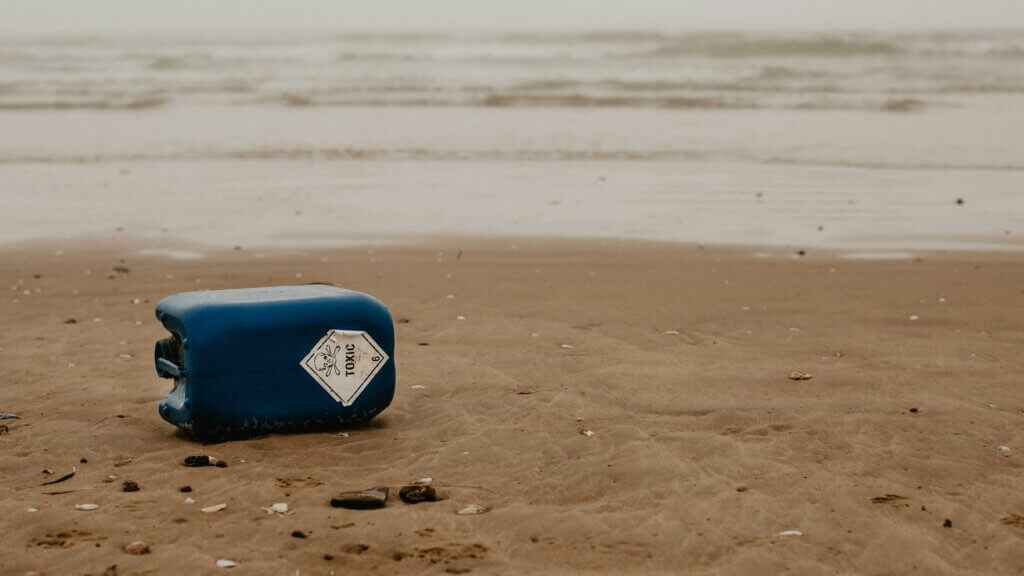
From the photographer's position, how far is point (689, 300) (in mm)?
7938

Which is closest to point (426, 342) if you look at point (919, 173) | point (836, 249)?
point (836, 249)

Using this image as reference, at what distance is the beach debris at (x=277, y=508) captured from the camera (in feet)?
13.5

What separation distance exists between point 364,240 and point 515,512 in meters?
6.38

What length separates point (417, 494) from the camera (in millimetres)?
4246

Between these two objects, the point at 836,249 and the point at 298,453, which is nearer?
the point at 298,453

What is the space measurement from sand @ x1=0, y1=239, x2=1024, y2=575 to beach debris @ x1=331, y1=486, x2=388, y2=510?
0.05m

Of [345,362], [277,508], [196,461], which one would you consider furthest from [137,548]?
[345,362]

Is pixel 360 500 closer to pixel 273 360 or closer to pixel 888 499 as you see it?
pixel 273 360

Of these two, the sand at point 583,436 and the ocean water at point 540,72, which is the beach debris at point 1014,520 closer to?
the sand at point 583,436

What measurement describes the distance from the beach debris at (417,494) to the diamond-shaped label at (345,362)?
35.5 inches

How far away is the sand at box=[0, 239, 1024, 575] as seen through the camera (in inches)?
150

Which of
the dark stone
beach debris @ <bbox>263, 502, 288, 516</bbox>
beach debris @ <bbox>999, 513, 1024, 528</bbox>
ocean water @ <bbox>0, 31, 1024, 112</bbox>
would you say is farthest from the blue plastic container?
ocean water @ <bbox>0, 31, 1024, 112</bbox>

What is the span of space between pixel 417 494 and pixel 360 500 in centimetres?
22

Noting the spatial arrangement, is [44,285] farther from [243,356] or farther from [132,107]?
[132,107]
